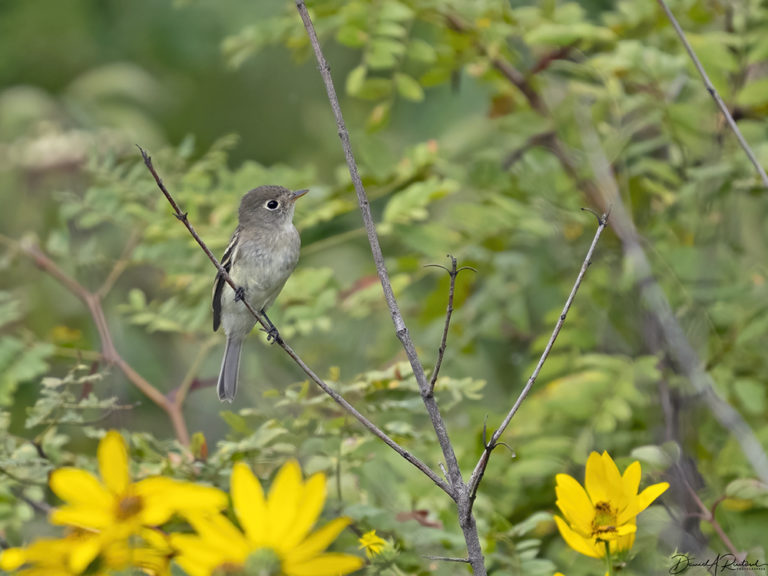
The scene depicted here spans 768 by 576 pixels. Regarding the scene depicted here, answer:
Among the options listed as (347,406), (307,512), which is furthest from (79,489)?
(347,406)

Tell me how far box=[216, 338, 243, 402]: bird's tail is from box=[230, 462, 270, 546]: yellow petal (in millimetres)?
1683

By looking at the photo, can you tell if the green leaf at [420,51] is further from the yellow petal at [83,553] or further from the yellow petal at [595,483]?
the yellow petal at [83,553]

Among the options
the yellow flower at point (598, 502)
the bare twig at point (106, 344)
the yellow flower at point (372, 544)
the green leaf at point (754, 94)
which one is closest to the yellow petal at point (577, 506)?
the yellow flower at point (598, 502)

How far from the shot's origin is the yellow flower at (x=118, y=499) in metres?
1.09

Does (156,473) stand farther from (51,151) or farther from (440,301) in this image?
(51,151)

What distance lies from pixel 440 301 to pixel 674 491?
1.17m

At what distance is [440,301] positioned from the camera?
3.08 meters

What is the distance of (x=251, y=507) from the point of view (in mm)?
1090

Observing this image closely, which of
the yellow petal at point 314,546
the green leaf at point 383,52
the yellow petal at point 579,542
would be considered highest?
the green leaf at point 383,52

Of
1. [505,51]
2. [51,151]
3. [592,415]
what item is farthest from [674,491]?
[51,151]

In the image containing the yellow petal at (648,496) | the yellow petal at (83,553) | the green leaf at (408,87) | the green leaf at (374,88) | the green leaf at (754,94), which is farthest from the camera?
the green leaf at (374,88)

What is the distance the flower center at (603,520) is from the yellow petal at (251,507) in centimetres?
51

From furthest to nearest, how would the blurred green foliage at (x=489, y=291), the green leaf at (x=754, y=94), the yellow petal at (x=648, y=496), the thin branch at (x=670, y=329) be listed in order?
the green leaf at (x=754, y=94), the thin branch at (x=670, y=329), the blurred green foliage at (x=489, y=291), the yellow petal at (x=648, y=496)

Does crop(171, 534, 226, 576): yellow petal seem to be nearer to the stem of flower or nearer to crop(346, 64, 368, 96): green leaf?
the stem of flower
